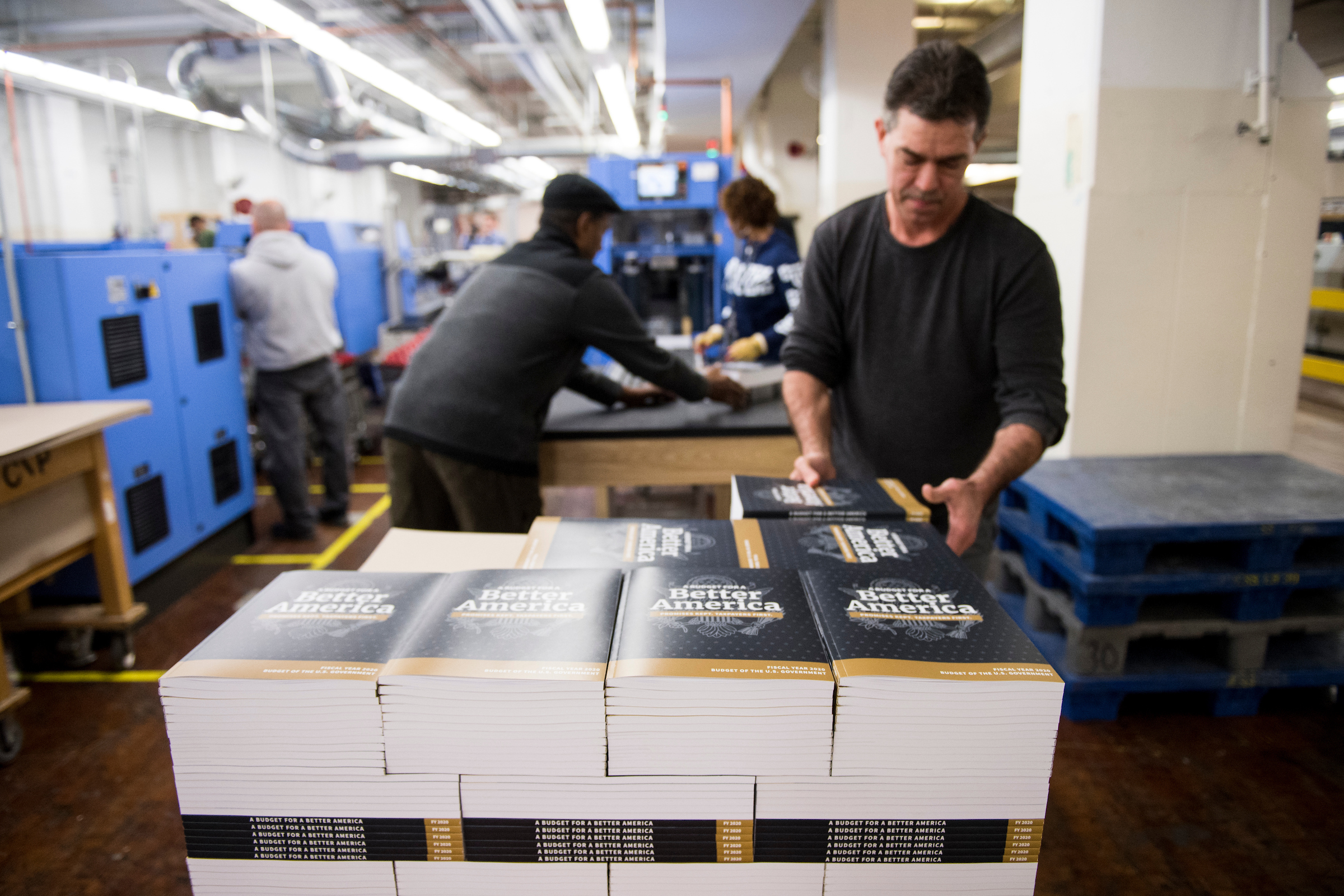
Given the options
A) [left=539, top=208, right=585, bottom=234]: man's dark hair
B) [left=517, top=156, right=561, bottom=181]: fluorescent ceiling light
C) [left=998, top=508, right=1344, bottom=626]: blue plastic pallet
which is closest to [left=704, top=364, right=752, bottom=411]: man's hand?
[left=539, top=208, right=585, bottom=234]: man's dark hair

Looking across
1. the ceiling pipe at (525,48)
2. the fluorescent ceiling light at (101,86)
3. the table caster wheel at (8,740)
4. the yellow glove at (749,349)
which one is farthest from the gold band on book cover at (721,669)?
the ceiling pipe at (525,48)

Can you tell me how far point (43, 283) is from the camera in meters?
3.17

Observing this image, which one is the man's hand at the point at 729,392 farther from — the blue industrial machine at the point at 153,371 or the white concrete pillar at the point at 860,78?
the white concrete pillar at the point at 860,78

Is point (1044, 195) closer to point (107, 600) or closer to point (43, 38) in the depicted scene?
point (107, 600)

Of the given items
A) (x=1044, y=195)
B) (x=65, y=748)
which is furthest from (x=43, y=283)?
(x=1044, y=195)

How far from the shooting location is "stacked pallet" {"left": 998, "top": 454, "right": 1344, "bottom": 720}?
95.7 inches

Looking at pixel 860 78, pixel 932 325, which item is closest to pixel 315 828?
pixel 932 325

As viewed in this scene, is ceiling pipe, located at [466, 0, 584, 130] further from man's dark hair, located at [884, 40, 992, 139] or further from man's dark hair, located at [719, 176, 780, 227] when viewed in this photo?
man's dark hair, located at [884, 40, 992, 139]

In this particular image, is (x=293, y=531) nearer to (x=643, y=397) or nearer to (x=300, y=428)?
(x=300, y=428)

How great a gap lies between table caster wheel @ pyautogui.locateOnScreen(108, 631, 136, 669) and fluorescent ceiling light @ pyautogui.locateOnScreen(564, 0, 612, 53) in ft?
12.3

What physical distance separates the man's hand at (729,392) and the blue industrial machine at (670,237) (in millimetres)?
2391

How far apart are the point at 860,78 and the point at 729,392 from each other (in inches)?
129

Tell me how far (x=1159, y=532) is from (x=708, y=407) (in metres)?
1.46

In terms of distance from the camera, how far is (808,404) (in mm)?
1936
